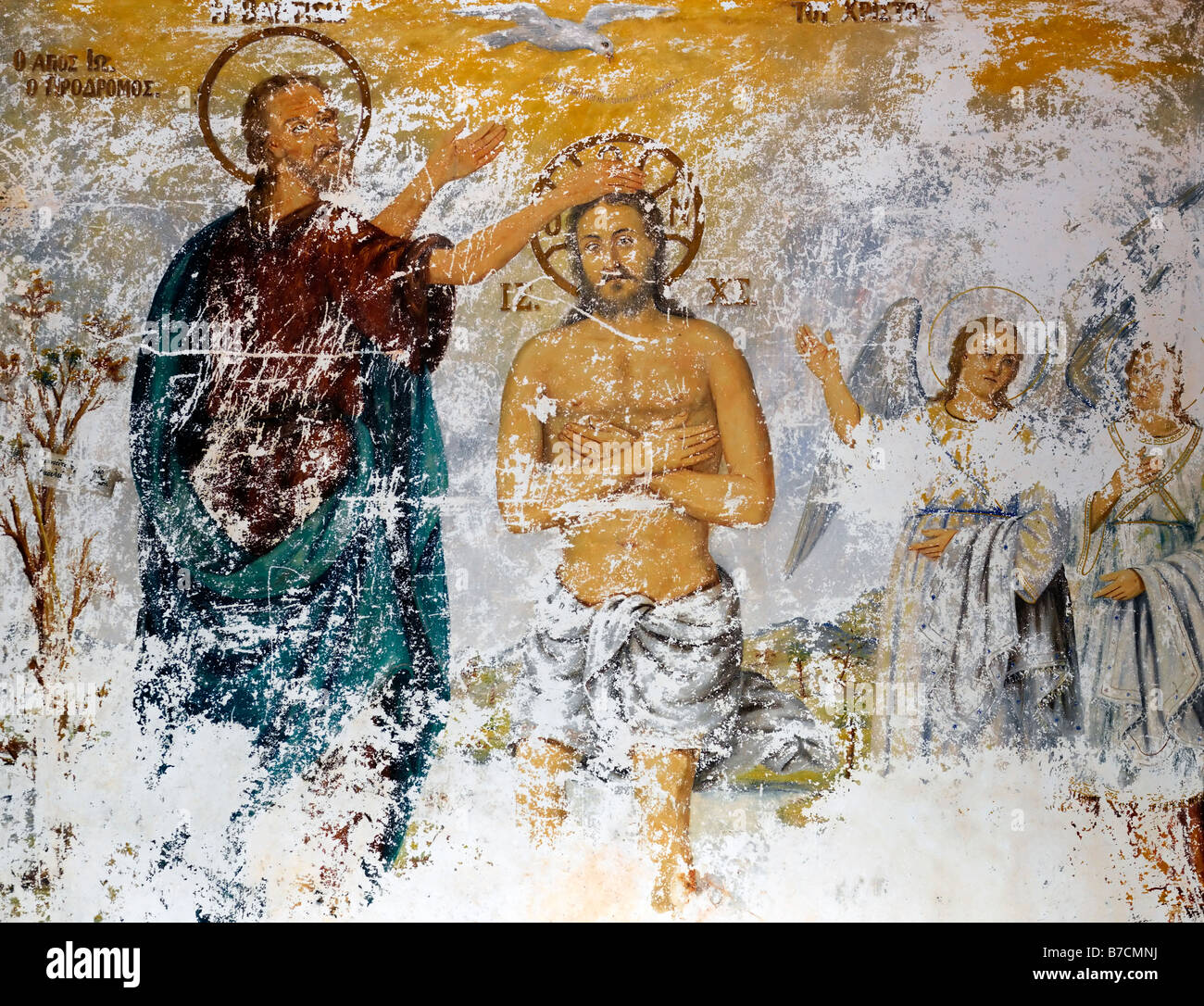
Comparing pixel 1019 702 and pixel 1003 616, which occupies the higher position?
pixel 1003 616

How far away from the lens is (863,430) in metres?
4.11

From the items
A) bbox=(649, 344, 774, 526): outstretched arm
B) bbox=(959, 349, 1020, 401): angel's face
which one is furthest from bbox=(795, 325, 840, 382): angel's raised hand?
bbox=(959, 349, 1020, 401): angel's face

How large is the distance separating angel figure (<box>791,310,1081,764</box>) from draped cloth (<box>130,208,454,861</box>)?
132 centimetres

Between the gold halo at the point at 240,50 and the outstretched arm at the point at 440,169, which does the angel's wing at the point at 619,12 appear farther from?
the gold halo at the point at 240,50

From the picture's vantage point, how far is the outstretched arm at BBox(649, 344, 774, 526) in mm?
4035

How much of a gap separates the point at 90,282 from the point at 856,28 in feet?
9.11

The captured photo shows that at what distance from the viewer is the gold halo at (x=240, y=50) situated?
4.10 metres

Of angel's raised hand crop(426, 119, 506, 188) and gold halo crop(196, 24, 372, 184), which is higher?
gold halo crop(196, 24, 372, 184)

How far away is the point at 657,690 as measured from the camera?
4.01m

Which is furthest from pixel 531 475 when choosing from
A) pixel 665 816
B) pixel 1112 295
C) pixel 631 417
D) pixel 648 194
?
pixel 1112 295

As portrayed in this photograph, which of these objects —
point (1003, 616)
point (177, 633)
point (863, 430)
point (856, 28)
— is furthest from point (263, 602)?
point (856, 28)

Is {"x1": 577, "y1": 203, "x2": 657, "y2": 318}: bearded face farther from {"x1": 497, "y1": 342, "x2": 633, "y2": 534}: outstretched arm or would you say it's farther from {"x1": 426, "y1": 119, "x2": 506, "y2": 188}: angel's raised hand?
{"x1": 426, "y1": 119, "x2": 506, "y2": 188}: angel's raised hand
